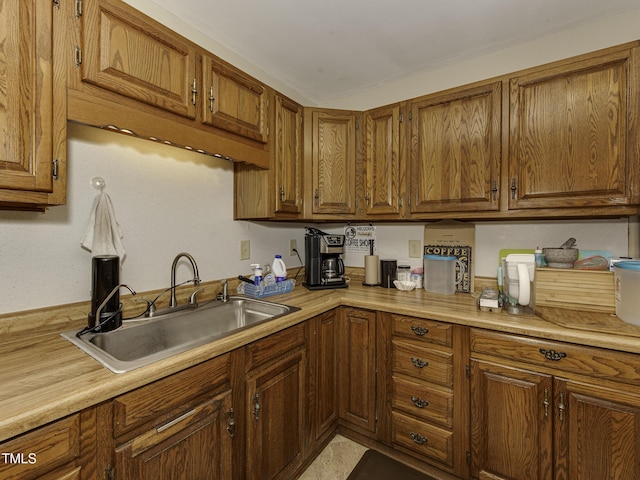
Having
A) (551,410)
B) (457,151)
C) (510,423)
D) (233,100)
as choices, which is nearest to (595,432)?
(551,410)

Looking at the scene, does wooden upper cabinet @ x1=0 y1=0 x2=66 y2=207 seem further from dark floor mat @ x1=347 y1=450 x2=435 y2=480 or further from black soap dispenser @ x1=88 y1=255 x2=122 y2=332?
dark floor mat @ x1=347 y1=450 x2=435 y2=480

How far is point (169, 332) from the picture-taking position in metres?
1.43

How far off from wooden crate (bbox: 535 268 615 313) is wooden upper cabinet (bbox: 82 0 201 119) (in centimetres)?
196

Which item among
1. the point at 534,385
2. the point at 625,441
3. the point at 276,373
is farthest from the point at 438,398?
the point at 276,373

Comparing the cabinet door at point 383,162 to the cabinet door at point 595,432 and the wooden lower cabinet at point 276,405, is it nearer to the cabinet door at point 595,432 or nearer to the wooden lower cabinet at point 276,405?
the wooden lower cabinet at point 276,405

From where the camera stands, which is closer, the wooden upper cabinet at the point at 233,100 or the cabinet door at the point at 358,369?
the wooden upper cabinet at the point at 233,100

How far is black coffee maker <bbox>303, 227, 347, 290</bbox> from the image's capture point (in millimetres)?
2105

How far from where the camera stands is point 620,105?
137 cm

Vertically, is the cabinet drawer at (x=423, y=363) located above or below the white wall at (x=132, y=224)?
below

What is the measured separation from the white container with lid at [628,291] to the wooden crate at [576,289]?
0.05 meters

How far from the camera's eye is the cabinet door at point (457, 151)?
1657mm

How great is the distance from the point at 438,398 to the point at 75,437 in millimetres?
1511

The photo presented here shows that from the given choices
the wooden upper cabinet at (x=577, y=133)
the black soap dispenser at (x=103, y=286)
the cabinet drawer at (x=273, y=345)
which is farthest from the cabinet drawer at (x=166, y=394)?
the wooden upper cabinet at (x=577, y=133)

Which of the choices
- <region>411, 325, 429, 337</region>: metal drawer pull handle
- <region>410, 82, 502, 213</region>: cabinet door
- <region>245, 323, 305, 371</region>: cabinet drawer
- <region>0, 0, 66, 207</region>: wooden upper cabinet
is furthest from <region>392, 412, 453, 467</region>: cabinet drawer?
<region>0, 0, 66, 207</region>: wooden upper cabinet
